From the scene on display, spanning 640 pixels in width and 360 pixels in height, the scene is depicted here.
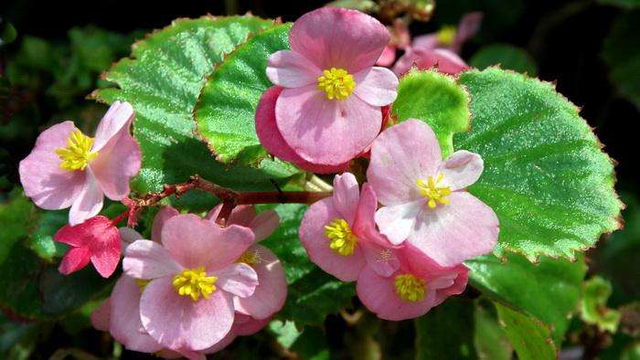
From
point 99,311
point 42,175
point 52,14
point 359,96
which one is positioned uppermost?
point 359,96

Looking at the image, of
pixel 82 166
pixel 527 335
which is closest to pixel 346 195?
pixel 82 166

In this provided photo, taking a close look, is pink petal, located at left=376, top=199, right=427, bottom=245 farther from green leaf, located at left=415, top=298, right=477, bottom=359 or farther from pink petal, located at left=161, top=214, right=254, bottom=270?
green leaf, located at left=415, top=298, right=477, bottom=359

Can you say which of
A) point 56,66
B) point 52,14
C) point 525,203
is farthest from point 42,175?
point 52,14

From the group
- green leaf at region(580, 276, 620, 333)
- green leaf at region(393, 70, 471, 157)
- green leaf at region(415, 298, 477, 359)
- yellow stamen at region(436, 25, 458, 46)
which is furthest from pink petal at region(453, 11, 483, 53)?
green leaf at region(393, 70, 471, 157)

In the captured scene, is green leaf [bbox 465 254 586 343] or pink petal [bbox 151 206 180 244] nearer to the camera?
pink petal [bbox 151 206 180 244]

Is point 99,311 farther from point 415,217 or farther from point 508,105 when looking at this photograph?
point 508,105

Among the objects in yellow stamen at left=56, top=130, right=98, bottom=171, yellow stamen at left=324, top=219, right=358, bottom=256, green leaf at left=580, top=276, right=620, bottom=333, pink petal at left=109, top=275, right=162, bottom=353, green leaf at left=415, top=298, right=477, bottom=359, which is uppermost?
yellow stamen at left=56, top=130, right=98, bottom=171

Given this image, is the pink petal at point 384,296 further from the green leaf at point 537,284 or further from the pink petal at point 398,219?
the green leaf at point 537,284
